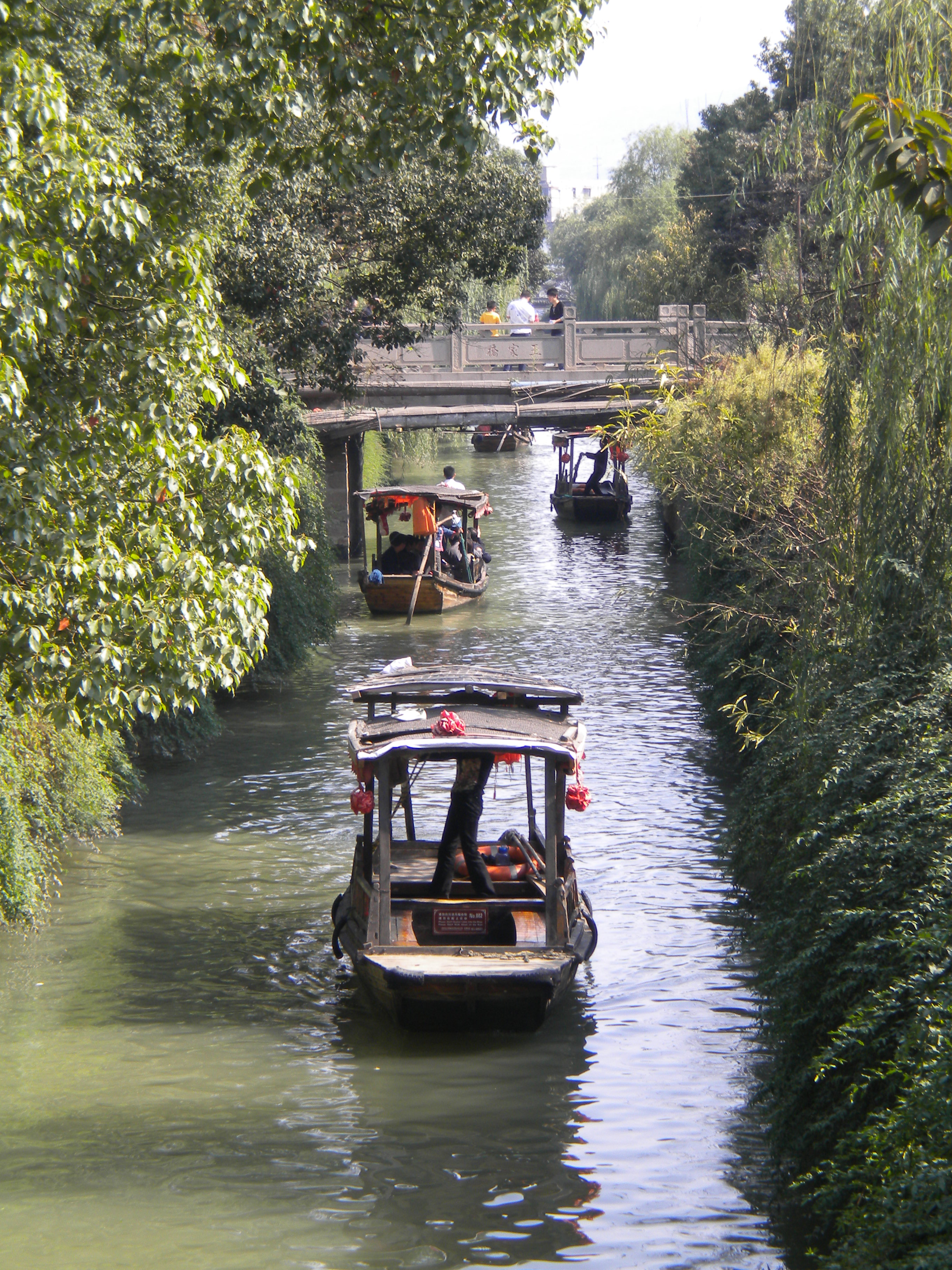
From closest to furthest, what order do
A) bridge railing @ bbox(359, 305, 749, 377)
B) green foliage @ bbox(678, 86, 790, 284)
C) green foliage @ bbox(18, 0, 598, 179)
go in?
green foliage @ bbox(18, 0, 598, 179), bridge railing @ bbox(359, 305, 749, 377), green foliage @ bbox(678, 86, 790, 284)

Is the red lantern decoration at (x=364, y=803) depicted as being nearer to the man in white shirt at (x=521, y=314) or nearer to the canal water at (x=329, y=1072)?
the canal water at (x=329, y=1072)

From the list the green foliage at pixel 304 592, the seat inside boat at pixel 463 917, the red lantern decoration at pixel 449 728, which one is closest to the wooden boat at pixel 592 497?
the green foliage at pixel 304 592

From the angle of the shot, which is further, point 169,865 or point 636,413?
point 636,413

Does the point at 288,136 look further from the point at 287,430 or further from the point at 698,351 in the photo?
→ the point at 698,351

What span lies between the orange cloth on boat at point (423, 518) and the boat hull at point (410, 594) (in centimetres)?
81

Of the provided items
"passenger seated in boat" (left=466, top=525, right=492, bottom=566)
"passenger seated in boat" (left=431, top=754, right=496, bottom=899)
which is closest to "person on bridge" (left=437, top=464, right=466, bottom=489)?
"passenger seated in boat" (left=466, top=525, right=492, bottom=566)

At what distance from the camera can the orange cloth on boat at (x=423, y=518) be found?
2409 centimetres

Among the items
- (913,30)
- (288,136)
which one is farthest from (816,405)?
(288,136)

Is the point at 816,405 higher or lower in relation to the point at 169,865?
higher

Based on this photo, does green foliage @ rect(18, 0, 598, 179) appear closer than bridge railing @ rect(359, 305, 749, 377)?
Yes

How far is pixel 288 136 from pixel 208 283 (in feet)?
20.1

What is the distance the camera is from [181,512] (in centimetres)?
804

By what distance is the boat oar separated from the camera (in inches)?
934

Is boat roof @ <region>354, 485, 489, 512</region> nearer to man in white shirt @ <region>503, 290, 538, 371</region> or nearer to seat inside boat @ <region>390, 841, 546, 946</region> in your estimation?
man in white shirt @ <region>503, 290, 538, 371</region>
